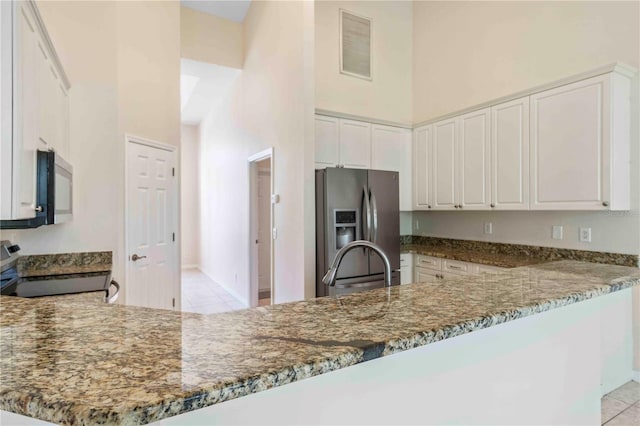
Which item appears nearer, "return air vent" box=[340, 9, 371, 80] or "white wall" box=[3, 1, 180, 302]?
"white wall" box=[3, 1, 180, 302]

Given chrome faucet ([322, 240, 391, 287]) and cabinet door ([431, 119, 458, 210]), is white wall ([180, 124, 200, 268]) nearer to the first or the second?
cabinet door ([431, 119, 458, 210])

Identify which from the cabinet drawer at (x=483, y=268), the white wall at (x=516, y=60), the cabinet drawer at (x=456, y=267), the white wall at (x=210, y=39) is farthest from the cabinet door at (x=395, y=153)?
the white wall at (x=210, y=39)

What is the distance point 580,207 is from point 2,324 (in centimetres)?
335

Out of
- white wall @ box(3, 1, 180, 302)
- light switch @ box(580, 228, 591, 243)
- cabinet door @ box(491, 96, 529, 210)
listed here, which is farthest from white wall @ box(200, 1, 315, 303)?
light switch @ box(580, 228, 591, 243)

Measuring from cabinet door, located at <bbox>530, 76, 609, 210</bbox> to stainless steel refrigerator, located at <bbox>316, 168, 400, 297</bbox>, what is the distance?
4.31 ft

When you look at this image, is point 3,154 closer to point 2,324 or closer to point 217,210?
point 2,324

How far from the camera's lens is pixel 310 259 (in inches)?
131

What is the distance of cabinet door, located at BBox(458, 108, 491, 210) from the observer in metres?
3.47

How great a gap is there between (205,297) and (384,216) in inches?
140

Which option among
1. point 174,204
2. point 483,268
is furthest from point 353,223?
point 174,204

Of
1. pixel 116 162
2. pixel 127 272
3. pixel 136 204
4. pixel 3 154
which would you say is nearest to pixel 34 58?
pixel 3 154

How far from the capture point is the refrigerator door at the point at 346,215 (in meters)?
3.21

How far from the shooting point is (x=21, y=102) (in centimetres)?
161

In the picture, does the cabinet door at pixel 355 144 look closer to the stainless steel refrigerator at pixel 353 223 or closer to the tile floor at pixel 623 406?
the stainless steel refrigerator at pixel 353 223
